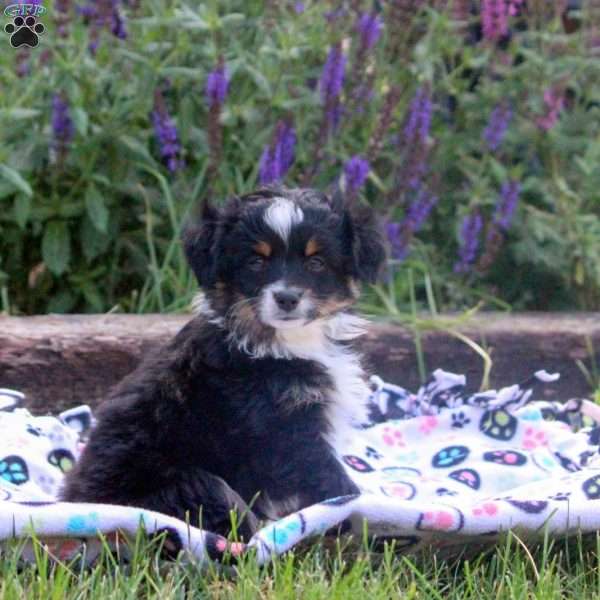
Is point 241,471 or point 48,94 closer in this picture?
point 241,471

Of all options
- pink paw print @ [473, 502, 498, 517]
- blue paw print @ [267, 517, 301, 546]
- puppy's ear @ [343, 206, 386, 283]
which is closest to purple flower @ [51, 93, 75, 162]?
puppy's ear @ [343, 206, 386, 283]

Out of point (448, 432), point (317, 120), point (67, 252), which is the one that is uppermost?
point (317, 120)

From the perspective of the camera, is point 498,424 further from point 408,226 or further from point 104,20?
point 104,20

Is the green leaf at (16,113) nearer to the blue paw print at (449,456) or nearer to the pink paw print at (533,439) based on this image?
the blue paw print at (449,456)

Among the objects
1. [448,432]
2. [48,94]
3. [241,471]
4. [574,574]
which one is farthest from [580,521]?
[48,94]

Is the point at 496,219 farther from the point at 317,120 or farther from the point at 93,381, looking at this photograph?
the point at 93,381

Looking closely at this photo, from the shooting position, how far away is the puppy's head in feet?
13.0

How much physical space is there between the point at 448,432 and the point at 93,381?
158cm

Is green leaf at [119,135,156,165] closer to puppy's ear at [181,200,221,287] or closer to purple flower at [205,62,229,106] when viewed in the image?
purple flower at [205,62,229,106]

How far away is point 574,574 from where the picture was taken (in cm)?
361

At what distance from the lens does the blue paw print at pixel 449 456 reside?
489 centimetres

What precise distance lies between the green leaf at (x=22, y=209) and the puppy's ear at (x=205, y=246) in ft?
5.82

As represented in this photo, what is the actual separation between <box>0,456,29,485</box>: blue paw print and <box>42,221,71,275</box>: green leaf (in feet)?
5.41

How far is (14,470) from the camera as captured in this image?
14.3ft
